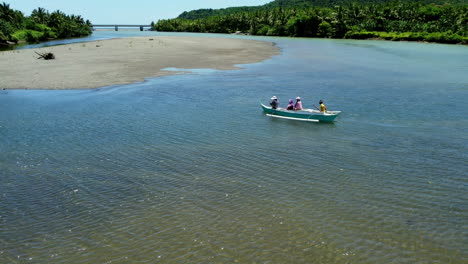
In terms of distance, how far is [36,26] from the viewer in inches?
4594

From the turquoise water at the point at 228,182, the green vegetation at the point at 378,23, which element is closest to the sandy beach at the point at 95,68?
the turquoise water at the point at 228,182

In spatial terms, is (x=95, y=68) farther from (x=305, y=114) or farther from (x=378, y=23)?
(x=378, y=23)

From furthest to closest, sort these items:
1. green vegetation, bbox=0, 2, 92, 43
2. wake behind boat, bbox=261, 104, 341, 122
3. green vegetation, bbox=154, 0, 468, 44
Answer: green vegetation, bbox=154, 0, 468, 44, green vegetation, bbox=0, 2, 92, 43, wake behind boat, bbox=261, 104, 341, 122

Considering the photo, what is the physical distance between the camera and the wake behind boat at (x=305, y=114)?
23.3 metres

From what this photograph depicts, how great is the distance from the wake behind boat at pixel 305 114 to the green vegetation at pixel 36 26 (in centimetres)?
8580

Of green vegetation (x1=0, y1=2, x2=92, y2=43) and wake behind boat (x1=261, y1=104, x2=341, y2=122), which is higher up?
green vegetation (x1=0, y1=2, x2=92, y2=43)

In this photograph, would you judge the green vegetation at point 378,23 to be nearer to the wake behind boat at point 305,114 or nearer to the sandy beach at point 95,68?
A: the sandy beach at point 95,68

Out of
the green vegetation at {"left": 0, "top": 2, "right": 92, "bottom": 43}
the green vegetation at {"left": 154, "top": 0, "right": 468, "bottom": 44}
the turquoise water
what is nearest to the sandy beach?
the turquoise water

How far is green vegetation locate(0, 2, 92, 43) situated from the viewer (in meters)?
95.5

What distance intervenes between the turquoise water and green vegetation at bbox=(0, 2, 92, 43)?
79.9m

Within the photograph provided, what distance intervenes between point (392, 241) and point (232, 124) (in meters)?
13.8

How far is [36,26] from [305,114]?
119 metres

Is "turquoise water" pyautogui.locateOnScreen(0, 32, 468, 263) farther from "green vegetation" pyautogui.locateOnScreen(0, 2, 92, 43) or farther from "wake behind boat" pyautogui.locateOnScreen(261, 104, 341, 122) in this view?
"green vegetation" pyautogui.locateOnScreen(0, 2, 92, 43)

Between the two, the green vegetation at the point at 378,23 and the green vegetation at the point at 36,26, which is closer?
the green vegetation at the point at 36,26
